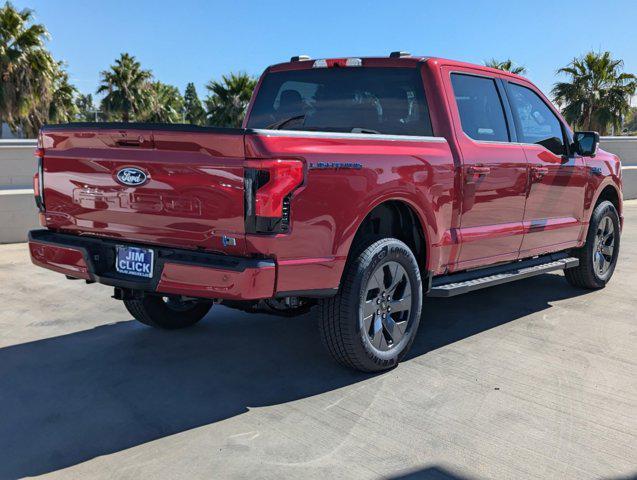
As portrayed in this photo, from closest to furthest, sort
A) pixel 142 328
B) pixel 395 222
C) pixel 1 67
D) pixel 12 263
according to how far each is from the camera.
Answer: pixel 395 222 → pixel 142 328 → pixel 12 263 → pixel 1 67

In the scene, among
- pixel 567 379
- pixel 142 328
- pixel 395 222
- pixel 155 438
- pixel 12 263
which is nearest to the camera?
pixel 155 438

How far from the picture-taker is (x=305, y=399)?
359 cm

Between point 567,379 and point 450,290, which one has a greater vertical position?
point 450,290

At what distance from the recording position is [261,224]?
10.5 feet

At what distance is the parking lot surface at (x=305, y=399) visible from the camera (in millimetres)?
2898

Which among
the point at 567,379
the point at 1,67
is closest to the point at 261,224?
the point at 567,379

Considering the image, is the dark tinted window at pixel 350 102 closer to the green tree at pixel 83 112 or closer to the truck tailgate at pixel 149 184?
the truck tailgate at pixel 149 184

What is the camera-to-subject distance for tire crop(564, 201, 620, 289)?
6.11 meters

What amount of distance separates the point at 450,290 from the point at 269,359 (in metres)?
1.31

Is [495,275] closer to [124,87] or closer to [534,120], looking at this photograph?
[534,120]

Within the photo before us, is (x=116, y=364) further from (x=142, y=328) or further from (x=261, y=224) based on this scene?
(x=261, y=224)

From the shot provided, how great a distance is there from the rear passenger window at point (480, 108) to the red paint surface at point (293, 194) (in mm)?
86

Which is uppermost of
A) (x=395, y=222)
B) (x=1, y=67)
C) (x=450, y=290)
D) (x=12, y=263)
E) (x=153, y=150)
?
(x=1, y=67)

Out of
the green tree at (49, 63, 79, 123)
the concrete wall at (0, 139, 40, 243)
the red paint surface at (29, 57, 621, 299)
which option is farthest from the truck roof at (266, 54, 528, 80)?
the green tree at (49, 63, 79, 123)
